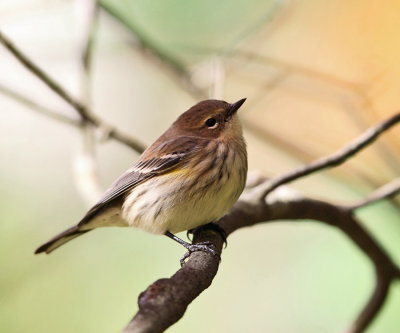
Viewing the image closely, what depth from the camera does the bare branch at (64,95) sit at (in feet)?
9.30

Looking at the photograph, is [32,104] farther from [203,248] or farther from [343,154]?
[343,154]

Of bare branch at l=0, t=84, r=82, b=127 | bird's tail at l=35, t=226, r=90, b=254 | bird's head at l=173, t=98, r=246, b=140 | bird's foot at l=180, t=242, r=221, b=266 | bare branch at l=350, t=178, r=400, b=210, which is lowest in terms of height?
bare branch at l=350, t=178, r=400, b=210

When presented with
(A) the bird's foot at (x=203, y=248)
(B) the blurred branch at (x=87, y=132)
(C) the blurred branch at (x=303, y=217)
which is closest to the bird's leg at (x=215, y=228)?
(C) the blurred branch at (x=303, y=217)

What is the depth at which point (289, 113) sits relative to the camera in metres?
5.22

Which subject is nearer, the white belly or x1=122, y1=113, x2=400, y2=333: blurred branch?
x1=122, y1=113, x2=400, y2=333: blurred branch

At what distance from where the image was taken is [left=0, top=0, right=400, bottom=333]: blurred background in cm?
416

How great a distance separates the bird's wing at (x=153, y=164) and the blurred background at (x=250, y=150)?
12.9 inches

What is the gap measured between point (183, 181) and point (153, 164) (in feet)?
0.94

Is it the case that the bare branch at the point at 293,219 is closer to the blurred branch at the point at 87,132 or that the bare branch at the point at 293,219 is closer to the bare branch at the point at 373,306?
the bare branch at the point at 373,306

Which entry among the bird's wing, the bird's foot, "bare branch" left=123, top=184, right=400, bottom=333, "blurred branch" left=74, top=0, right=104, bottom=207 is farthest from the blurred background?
the bird's foot

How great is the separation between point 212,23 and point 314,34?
95cm

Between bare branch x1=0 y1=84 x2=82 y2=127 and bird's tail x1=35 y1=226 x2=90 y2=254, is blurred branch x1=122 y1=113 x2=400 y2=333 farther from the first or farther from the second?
bare branch x1=0 y1=84 x2=82 y2=127

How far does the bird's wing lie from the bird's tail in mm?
92

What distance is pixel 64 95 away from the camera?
3.18 m
